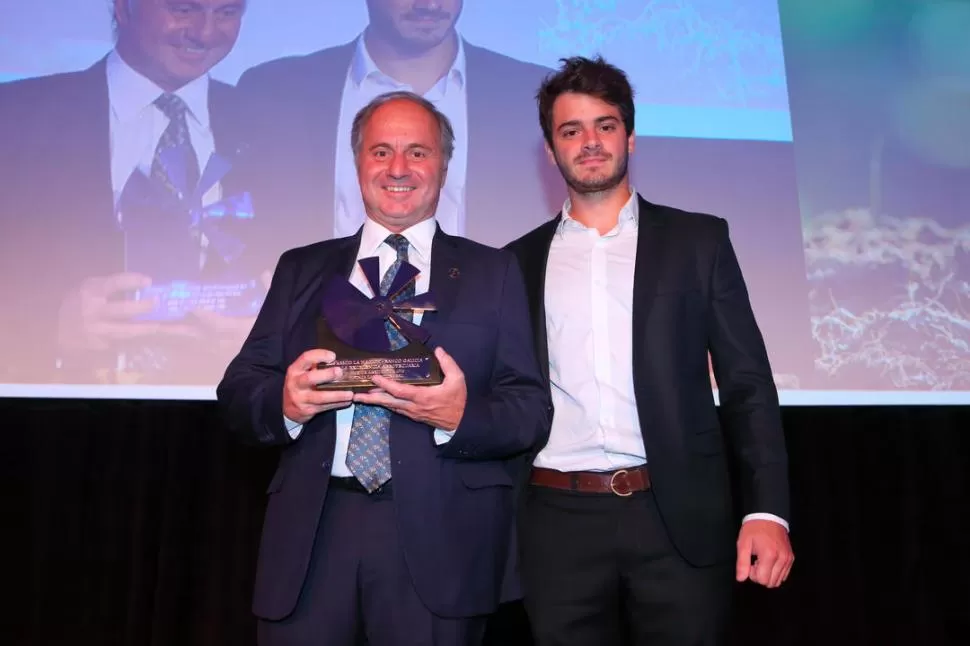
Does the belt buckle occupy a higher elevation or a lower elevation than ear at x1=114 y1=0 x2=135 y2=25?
lower

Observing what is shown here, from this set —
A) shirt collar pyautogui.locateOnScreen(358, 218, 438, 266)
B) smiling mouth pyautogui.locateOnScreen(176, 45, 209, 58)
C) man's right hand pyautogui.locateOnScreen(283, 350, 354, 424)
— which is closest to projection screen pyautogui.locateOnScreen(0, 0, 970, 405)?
smiling mouth pyautogui.locateOnScreen(176, 45, 209, 58)

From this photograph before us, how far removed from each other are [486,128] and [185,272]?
47.0 inches

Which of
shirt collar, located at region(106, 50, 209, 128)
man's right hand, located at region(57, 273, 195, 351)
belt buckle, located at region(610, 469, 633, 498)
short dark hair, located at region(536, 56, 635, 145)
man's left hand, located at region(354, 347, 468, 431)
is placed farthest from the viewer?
shirt collar, located at region(106, 50, 209, 128)

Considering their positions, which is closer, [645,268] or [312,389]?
[312,389]

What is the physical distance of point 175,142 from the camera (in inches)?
120

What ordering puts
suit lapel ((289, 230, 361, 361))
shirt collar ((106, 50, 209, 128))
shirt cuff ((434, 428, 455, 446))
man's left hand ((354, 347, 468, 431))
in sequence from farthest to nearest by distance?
shirt collar ((106, 50, 209, 128)), suit lapel ((289, 230, 361, 361)), shirt cuff ((434, 428, 455, 446)), man's left hand ((354, 347, 468, 431))

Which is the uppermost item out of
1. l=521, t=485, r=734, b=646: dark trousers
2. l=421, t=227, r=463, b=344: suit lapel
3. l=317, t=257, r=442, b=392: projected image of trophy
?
l=421, t=227, r=463, b=344: suit lapel

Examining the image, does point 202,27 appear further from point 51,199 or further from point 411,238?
point 411,238

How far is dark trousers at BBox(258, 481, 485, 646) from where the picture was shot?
5.06 ft

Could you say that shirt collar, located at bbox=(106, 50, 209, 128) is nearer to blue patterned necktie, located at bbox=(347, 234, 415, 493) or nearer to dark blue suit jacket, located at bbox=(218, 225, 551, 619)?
dark blue suit jacket, located at bbox=(218, 225, 551, 619)

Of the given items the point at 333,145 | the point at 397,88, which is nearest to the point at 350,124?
the point at 333,145

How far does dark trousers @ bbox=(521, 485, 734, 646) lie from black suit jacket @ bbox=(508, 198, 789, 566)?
0.16 feet

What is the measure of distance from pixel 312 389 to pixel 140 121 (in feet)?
Result: 6.45

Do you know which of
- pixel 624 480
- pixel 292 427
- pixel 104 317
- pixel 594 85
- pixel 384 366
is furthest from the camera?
pixel 104 317
